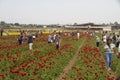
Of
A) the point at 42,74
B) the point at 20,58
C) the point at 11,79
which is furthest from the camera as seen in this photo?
the point at 20,58

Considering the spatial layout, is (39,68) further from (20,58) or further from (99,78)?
(20,58)

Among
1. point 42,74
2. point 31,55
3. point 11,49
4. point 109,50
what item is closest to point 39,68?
point 42,74

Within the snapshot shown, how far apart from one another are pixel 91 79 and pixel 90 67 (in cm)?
245

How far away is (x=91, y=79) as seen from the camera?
11430mm

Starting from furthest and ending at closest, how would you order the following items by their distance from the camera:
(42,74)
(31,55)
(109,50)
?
(31,55), (109,50), (42,74)

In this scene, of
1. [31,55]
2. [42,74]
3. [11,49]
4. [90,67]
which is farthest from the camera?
[11,49]

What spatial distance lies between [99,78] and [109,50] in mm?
4441

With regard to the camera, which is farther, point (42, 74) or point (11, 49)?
point (11, 49)

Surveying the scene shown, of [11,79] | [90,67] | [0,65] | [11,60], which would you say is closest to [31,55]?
[11,60]

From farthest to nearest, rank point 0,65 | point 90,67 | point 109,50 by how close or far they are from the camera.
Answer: point 109,50
point 0,65
point 90,67

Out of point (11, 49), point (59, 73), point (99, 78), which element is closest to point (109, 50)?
point (59, 73)

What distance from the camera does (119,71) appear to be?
46.2 feet

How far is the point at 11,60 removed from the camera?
53.2 ft

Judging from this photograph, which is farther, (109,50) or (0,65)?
(109,50)
